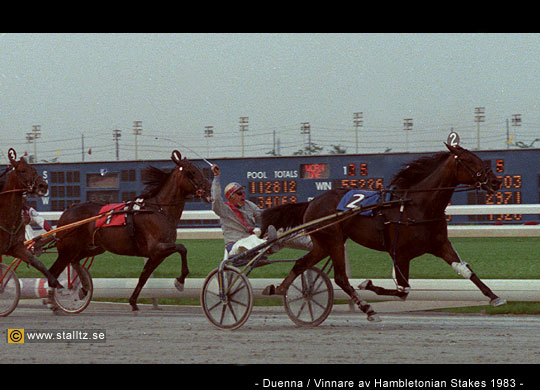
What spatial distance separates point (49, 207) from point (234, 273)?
2024cm

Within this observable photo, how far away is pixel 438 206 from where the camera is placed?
791cm

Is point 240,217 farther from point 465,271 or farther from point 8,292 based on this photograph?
point 8,292

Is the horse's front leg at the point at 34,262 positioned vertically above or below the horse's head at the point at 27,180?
below

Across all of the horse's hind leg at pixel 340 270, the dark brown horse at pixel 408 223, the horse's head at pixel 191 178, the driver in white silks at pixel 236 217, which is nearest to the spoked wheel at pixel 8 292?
the horse's head at pixel 191 178

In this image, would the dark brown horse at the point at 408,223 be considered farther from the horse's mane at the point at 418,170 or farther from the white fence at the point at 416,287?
the white fence at the point at 416,287

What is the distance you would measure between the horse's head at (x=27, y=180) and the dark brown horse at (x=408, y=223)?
293cm

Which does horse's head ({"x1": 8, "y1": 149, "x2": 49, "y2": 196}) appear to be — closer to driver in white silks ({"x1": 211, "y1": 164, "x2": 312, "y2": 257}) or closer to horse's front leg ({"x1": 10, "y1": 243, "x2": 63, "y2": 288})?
horse's front leg ({"x1": 10, "y1": 243, "x2": 63, "y2": 288})

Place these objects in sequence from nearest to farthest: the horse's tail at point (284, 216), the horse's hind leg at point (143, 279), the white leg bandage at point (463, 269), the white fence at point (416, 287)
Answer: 1. the white leg bandage at point (463, 269)
2. the horse's tail at point (284, 216)
3. the white fence at point (416, 287)
4. the horse's hind leg at point (143, 279)

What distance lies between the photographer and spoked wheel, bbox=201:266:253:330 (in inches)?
301

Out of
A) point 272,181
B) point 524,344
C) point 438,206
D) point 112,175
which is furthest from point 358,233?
point 112,175

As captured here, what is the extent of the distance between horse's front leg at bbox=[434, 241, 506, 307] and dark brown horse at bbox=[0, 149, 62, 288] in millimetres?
4118

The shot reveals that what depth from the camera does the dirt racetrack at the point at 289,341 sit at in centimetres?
614

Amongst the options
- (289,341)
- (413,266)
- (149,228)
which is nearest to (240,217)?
(149,228)

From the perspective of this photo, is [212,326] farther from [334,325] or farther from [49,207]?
[49,207]
